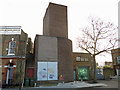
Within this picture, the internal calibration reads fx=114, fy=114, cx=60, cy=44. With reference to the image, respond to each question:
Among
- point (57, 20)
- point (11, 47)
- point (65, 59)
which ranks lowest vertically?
Result: point (65, 59)

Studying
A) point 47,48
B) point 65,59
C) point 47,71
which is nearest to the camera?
point 47,71

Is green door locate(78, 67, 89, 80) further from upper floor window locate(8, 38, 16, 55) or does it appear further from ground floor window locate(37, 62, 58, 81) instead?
upper floor window locate(8, 38, 16, 55)

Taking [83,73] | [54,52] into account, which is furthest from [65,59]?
[83,73]

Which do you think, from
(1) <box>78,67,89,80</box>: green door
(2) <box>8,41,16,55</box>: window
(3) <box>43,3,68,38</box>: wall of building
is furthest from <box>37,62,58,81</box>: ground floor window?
(1) <box>78,67,89,80</box>: green door

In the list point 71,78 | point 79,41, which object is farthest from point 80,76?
point 79,41

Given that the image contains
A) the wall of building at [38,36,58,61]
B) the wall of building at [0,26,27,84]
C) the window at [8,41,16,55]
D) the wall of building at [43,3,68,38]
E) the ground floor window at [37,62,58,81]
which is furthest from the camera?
the wall of building at [43,3,68,38]

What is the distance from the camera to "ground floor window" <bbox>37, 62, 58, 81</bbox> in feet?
64.3

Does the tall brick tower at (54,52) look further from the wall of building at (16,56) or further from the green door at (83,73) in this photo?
the green door at (83,73)

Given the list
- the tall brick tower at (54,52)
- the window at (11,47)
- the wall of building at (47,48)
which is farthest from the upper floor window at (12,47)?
the wall of building at (47,48)

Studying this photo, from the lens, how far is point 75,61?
2827 centimetres

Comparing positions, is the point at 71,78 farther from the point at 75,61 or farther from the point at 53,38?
the point at 53,38

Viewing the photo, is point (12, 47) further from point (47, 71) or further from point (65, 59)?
point (65, 59)

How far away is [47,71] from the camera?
20141mm

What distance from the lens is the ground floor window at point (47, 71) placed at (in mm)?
19594
